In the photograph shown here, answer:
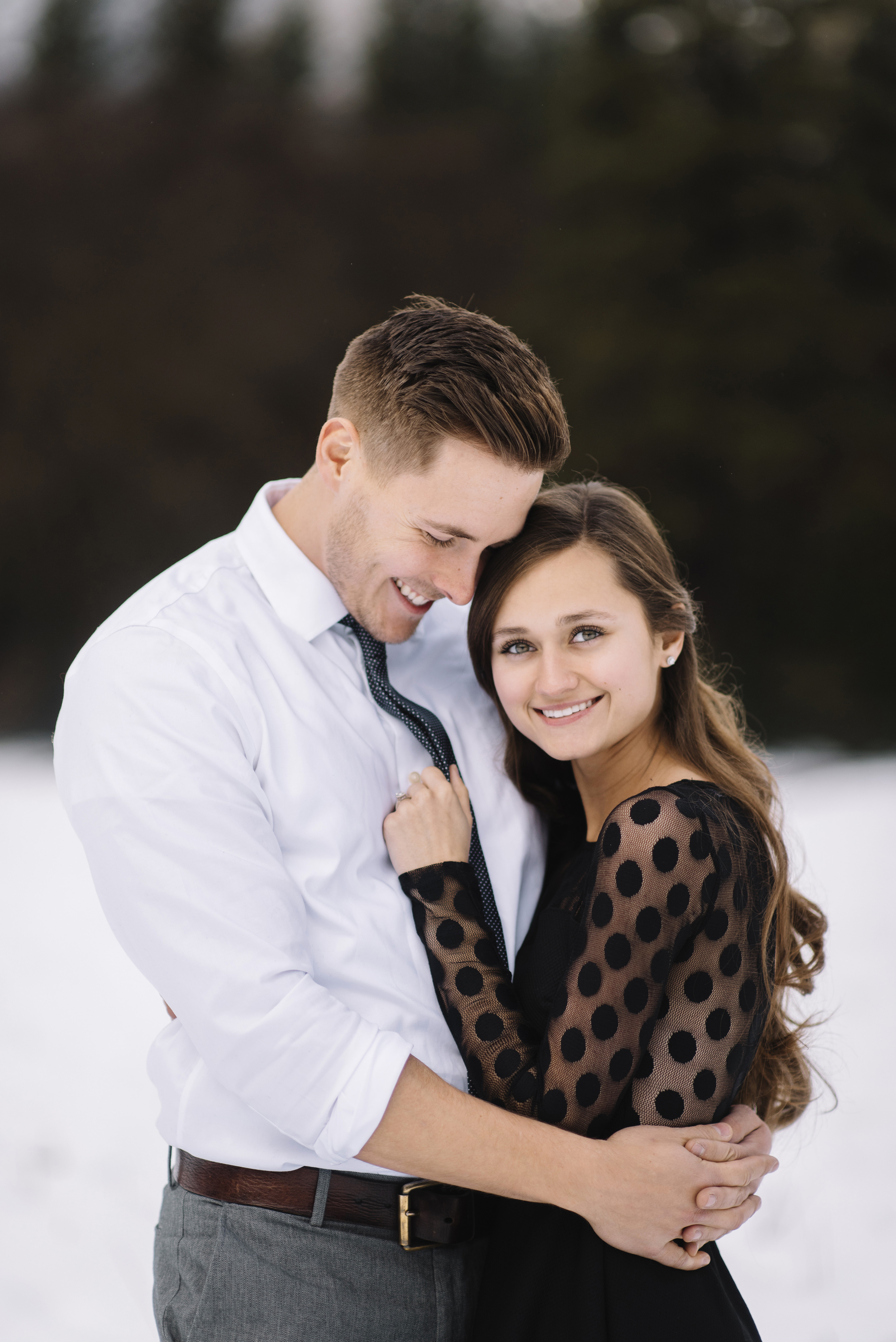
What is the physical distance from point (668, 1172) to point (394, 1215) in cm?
37

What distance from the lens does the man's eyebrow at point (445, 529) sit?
169cm

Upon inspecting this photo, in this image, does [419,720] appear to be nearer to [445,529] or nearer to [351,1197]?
[445,529]

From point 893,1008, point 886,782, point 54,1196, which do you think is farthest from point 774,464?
point 54,1196

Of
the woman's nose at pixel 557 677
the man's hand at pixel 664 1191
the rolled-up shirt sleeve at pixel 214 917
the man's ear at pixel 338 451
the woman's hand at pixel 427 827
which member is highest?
the man's ear at pixel 338 451

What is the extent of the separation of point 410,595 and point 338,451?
0.80 feet

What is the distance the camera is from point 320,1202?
1.48m

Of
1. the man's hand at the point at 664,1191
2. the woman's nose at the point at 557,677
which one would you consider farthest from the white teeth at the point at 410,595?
the man's hand at the point at 664,1191

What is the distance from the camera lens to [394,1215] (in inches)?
59.4

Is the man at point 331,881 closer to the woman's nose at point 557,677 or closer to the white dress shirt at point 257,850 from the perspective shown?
the white dress shirt at point 257,850

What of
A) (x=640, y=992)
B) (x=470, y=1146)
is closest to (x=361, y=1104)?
(x=470, y=1146)

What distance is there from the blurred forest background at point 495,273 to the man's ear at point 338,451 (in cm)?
746

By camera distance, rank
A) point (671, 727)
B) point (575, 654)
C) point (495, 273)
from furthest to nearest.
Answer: point (495, 273) < point (671, 727) < point (575, 654)

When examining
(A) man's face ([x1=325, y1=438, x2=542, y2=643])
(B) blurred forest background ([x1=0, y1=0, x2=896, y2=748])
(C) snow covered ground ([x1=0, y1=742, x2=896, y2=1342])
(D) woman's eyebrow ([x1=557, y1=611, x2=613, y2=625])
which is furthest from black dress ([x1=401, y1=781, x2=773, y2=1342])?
(B) blurred forest background ([x1=0, y1=0, x2=896, y2=748])

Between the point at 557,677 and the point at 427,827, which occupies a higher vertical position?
the point at 557,677
